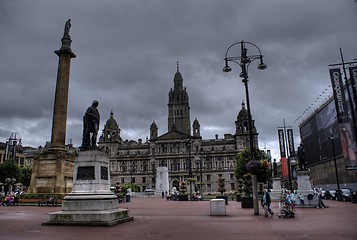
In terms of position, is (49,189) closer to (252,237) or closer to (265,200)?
(265,200)

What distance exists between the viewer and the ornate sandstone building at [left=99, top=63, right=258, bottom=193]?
97.8 m

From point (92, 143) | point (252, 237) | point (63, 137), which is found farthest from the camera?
point (63, 137)

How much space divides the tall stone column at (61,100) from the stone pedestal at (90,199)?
1523 centimetres

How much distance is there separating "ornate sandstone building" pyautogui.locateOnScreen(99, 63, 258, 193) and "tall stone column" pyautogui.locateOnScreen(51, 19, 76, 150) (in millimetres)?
69827

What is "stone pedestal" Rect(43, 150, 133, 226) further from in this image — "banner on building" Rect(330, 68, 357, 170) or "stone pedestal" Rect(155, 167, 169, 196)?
"stone pedestal" Rect(155, 167, 169, 196)

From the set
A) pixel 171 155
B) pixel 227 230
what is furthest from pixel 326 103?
pixel 171 155

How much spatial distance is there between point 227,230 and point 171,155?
91.4m

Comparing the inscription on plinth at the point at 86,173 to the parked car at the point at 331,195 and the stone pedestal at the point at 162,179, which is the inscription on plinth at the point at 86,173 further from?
the stone pedestal at the point at 162,179

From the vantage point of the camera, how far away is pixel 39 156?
26406 mm

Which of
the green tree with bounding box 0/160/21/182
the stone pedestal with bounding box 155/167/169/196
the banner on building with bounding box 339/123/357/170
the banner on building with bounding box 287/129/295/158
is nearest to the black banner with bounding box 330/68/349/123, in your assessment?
the banner on building with bounding box 339/123/357/170

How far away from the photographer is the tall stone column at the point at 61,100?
2650 cm

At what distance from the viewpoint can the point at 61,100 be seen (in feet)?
88.0

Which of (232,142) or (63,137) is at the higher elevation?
(232,142)

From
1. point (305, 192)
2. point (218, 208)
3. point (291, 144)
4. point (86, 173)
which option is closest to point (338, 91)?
point (305, 192)
